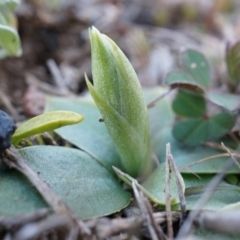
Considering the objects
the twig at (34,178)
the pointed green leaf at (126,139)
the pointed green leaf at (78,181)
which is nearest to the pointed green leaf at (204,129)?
the pointed green leaf at (126,139)

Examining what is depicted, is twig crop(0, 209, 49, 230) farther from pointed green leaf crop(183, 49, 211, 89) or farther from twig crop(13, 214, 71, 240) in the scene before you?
pointed green leaf crop(183, 49, 211, 89)

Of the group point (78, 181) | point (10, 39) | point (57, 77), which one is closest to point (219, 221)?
point (78, 181)

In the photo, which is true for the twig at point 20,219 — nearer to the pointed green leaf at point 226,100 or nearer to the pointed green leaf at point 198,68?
the pointed green leaf at point 226,100

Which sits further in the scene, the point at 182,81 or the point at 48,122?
the point at 182,81

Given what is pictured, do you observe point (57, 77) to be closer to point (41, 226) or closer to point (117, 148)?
point (117, 148)

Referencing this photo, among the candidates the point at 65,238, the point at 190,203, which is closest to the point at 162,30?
the point at 190,203

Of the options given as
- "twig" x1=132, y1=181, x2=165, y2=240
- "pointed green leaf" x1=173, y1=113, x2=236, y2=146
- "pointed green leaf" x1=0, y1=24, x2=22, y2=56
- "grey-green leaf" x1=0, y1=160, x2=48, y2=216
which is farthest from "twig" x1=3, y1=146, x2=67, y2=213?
"pointed green leaf" x1=173, y1=113, x2=236, y2=146

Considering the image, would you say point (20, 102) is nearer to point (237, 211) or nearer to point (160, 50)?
point (160, 50)
